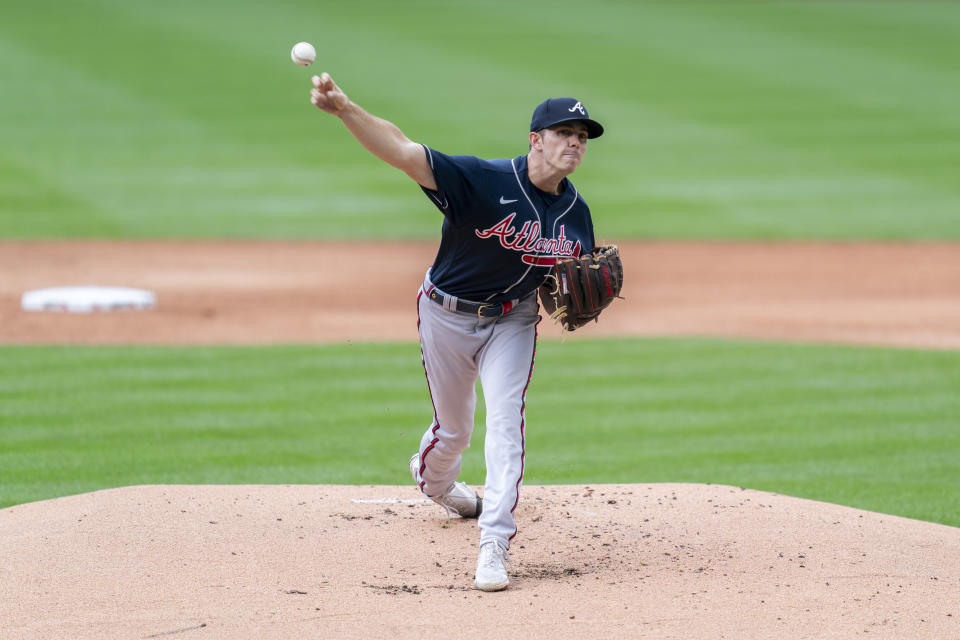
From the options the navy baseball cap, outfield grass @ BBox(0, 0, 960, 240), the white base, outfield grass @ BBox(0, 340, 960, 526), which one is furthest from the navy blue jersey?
outfield grass @ BBox(0, 0, 960, 240)

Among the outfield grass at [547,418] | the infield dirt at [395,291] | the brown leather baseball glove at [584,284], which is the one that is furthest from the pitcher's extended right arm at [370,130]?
the infield dirt at [395,291]

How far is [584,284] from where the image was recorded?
533cm

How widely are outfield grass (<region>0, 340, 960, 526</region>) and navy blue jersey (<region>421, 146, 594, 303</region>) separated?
2.11 meters

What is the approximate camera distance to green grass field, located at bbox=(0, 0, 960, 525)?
25.8 feet

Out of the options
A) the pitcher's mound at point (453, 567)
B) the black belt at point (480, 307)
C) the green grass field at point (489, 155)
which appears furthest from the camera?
the green grass field at point (489, 155)

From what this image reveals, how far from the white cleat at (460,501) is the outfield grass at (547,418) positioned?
1.08 m

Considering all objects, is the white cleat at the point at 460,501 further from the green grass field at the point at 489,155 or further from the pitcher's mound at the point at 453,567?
the green grass field at the point at 489,155

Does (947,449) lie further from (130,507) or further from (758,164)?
(758,164)

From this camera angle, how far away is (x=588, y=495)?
656cm

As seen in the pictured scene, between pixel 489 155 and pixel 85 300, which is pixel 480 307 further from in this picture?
pixel 489 155

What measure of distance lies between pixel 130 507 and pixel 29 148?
16.9 m

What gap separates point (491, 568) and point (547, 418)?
152 inches

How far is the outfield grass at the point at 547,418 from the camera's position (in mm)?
7348

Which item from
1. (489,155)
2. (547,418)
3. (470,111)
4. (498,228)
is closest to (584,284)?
(498,228)
